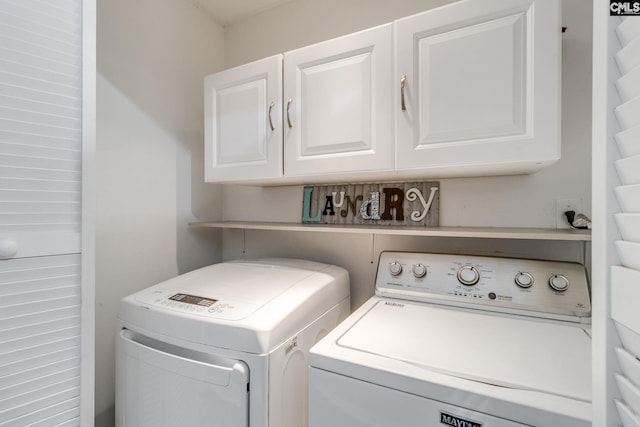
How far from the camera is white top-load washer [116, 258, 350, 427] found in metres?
0.94

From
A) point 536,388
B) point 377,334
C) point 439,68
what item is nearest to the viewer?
point 536,388

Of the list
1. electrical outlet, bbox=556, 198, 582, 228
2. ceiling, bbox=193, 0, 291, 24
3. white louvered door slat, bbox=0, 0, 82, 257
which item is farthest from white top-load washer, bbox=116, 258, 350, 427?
ceiling, bbox=193, 0, 291, 24

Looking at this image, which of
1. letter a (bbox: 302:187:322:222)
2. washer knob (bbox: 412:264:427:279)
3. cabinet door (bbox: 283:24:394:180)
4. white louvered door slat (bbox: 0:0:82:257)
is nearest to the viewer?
white louvered door slat (bbox: 0:0:82:257)

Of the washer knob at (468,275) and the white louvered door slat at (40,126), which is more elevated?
→ the white louvered door slat at (40,126)

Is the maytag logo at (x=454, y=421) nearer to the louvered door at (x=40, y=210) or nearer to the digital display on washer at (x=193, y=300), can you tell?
the digital display on washer at (x=193, y=300)

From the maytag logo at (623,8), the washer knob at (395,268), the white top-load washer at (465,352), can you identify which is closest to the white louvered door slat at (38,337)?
the white top-load washer at (465,352)

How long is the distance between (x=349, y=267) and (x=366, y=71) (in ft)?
3.35

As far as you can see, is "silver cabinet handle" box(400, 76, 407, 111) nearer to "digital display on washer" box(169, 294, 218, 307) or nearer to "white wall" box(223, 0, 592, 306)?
"white wall" box(223, 0, 592, 306)

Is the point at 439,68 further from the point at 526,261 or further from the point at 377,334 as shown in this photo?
the point at 377,334

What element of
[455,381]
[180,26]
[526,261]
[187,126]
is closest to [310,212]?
[187,126]

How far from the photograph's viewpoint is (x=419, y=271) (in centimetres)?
130

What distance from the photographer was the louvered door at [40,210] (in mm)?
782

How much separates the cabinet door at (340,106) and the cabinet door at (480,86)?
0.07 metres

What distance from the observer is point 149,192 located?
166 centimetres
